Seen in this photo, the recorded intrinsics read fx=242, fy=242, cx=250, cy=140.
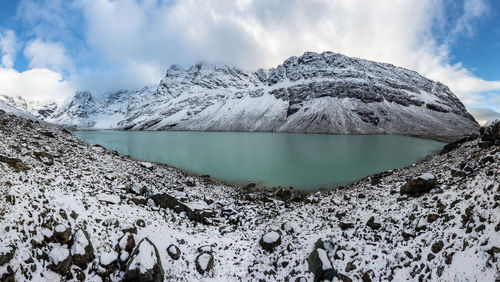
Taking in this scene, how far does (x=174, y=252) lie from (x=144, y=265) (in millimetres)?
2061

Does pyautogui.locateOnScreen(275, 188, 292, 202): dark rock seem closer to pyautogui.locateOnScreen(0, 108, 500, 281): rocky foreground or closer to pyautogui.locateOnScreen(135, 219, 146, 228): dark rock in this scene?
pyautogui.locateOnScreen(0, 108, 500, 281): rocky foreground

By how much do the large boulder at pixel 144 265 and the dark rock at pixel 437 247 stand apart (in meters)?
11.3

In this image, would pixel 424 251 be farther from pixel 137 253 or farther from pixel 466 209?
pixel 137 253

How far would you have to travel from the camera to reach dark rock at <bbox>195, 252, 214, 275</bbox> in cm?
1172

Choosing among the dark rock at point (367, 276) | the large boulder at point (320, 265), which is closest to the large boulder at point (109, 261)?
the large boulder at point (320, 265)

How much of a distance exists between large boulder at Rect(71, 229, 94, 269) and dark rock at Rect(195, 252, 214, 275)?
461 cm

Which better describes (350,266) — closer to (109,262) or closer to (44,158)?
(109,262)

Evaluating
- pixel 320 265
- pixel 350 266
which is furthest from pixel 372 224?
pixel 320 265

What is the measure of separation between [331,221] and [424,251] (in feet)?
18.5

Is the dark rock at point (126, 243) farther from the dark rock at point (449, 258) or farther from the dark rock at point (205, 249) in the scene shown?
the dark rock at point (449, 258)

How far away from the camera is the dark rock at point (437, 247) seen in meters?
9.56

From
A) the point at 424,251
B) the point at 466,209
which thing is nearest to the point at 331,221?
the point at 424,251

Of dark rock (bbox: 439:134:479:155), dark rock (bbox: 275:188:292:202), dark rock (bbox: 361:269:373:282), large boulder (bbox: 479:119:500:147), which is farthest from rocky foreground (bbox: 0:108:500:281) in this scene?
dark rock (bbox: 439:134:479:155)

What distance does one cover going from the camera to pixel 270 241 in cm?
1353
